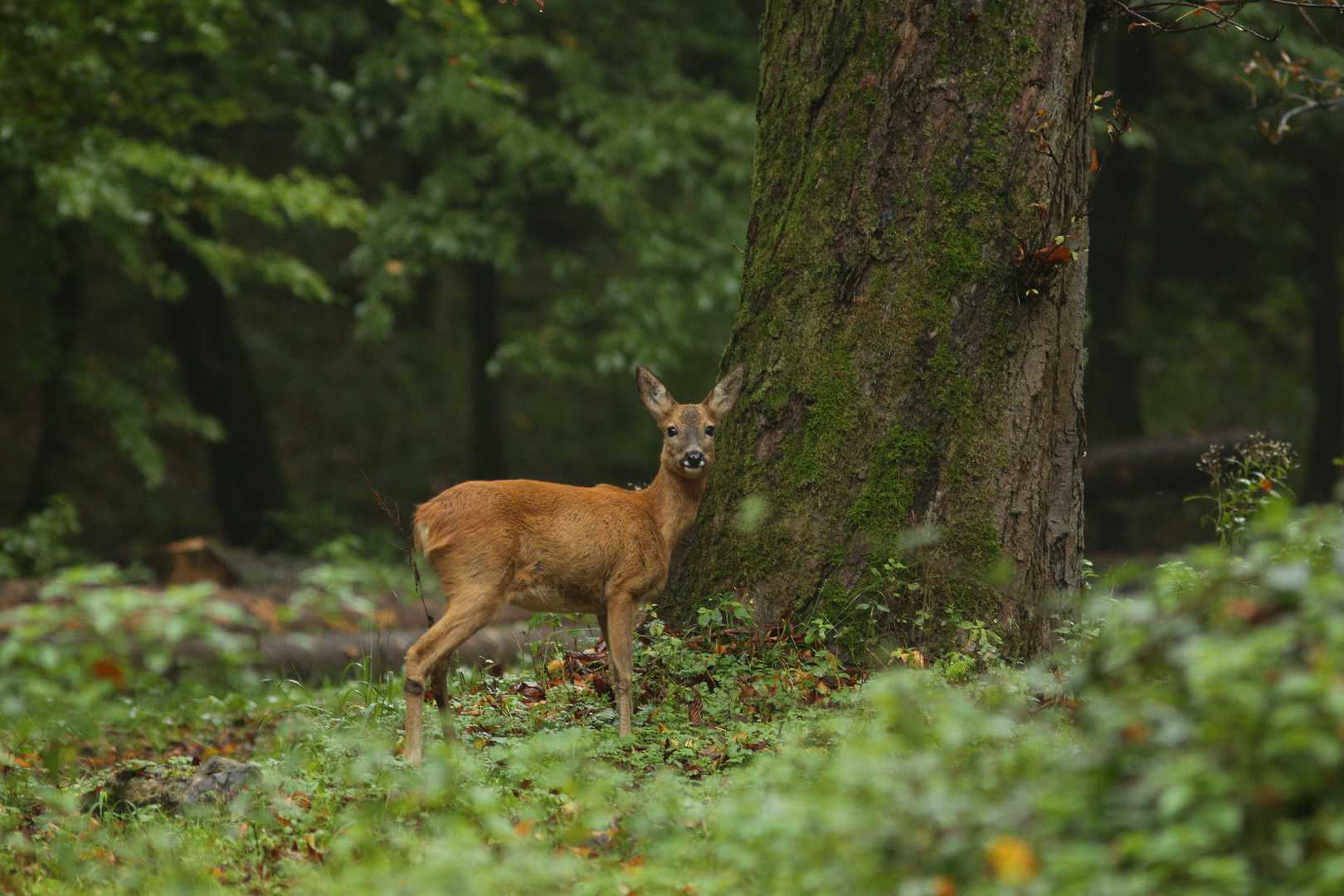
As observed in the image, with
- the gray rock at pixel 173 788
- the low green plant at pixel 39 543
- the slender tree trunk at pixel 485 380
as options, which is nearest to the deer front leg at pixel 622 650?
the gray rock at pixel 173 788

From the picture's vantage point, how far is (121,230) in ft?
33.3

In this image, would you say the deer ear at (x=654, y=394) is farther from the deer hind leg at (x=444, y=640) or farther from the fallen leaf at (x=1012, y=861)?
the fallen leaf at (x=1012, y=861)

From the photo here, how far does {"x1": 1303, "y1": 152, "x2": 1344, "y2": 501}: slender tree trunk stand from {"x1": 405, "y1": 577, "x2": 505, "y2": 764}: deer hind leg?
13.1 m

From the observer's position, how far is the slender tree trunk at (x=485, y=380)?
49.9 ft

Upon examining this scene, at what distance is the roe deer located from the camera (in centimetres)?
480

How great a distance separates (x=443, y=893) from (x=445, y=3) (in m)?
8.04

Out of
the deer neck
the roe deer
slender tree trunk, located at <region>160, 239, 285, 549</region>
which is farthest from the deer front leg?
slender tree trunk, located at <region>160, 239, 285, 549</region>

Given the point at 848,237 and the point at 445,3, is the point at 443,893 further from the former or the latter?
the point at 445,3

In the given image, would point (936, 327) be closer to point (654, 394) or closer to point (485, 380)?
point (654, 394)

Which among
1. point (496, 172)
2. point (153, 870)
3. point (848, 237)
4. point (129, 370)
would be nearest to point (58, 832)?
point (153, 870)

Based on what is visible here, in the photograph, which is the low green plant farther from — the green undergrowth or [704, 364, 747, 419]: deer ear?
[704, 364, 747, 419]: deer ear

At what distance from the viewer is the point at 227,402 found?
13.1 m

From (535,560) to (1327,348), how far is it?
1333 cm

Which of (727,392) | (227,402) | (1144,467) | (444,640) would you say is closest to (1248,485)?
(727,392)
